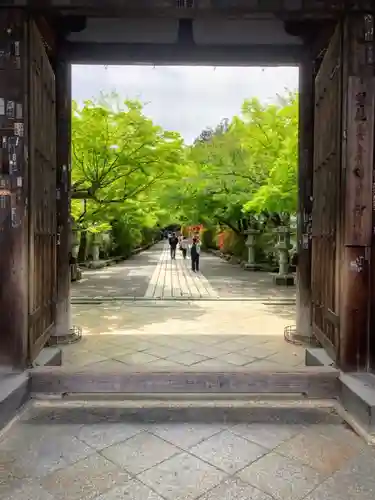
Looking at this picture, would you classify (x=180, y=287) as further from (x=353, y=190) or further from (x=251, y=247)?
(x=353, y=190)

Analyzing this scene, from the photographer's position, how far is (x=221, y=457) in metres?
2.99

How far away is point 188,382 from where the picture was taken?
4016 millimetres

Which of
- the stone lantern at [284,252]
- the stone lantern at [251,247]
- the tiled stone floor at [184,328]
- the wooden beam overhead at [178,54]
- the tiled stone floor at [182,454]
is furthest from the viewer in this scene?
the stone lantern at [251,247]

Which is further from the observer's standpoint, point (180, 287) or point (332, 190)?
point (180, 287)

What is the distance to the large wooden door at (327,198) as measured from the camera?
4.12 m

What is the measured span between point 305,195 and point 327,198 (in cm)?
129

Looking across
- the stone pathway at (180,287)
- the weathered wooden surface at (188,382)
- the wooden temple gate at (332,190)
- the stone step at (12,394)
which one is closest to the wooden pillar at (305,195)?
the wooden temple gate at (332,190)

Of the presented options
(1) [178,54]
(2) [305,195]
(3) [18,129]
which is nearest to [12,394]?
(3) [18,129]

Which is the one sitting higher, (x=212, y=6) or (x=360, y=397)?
(x=212, y=6)

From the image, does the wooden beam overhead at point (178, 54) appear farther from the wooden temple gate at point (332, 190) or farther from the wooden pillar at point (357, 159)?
the wooden pillar at point (357, 159)

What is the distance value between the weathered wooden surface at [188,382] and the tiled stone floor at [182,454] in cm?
18

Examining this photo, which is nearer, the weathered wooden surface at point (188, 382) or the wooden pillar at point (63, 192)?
the weathered wooden surface at point (188, 382)

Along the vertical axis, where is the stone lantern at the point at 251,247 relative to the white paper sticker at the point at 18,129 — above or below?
below

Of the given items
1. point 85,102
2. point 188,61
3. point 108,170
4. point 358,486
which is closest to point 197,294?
point 108,170
